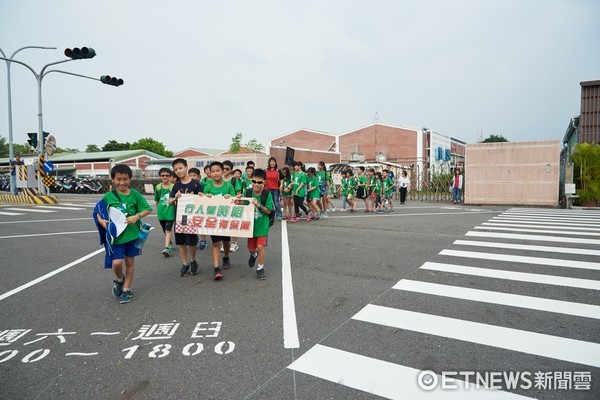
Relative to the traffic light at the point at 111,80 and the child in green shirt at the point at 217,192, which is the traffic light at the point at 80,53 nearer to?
the traffic light at the point at 111,80

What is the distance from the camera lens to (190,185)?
6.16 metres

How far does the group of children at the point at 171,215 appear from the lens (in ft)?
15.3

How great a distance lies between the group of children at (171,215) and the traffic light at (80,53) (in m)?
9.88

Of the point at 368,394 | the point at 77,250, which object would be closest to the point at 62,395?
the point at 368,394

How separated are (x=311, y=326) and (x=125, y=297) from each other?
2.50 m

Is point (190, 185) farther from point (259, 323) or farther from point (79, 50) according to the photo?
point (79, 50)

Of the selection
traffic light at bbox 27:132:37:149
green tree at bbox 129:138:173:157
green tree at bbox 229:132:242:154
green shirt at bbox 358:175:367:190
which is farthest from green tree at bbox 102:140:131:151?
green shirt at bbox 358:175:367:190

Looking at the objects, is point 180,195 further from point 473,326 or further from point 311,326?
point 473,326

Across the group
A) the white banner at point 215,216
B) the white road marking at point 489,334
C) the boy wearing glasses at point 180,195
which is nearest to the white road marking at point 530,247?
the white road marking at point 489,334

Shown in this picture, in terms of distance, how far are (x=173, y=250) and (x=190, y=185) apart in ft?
7.53

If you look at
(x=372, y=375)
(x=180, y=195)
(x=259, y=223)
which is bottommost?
(x=372, y=375)

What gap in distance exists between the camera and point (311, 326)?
388cm

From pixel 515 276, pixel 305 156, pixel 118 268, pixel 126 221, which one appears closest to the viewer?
pixel 126 221

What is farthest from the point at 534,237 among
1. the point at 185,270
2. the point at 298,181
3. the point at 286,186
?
the point at 185,270
